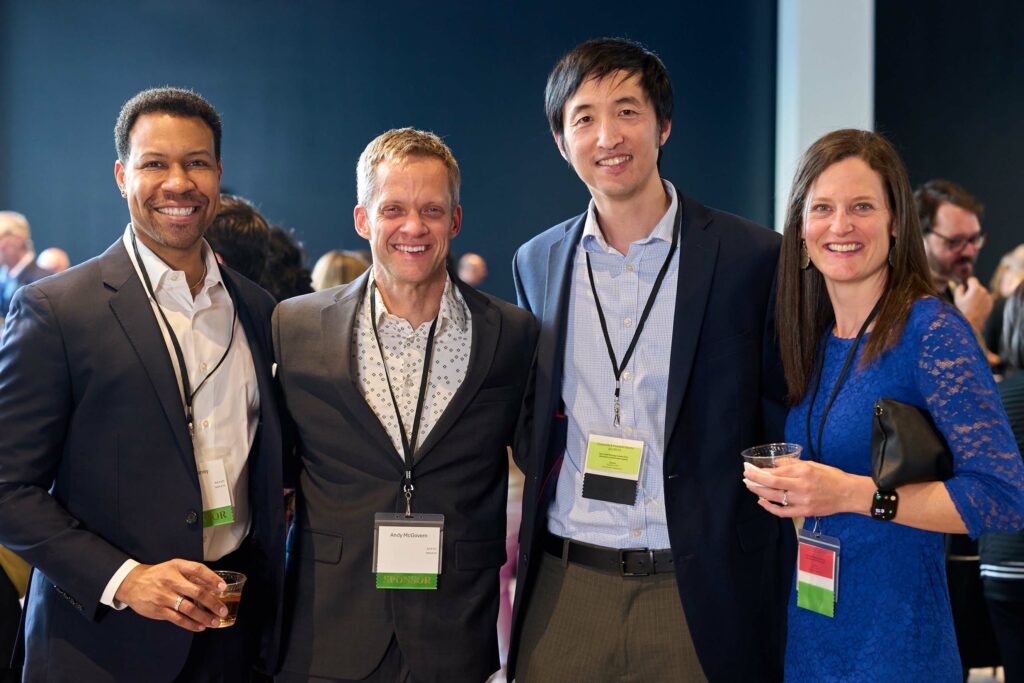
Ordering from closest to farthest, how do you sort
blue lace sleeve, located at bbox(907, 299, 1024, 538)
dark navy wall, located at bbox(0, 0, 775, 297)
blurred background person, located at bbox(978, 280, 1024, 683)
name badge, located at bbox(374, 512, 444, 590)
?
1. blue lace sleeve, located at bbox(907, 299, 1024, 538)
2. name badge, located at bbox(374, 512, 444, 590)
3. blurred background person, located at bbox(978, 280, 1024, 683)
4. dark navy wall, located at bbox(0, 0, 775, 297)

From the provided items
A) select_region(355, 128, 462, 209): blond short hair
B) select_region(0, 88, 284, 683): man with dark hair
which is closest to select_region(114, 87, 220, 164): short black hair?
select_region(0, 88, 284, 683): man with dark hair

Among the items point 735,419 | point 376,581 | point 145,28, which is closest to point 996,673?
point 735,419

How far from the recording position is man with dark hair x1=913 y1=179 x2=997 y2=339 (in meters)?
4.39

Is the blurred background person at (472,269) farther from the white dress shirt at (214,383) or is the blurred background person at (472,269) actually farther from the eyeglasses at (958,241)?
the white dress shirt at (214,383)

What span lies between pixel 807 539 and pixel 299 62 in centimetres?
826

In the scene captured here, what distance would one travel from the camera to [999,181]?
826 centimetres

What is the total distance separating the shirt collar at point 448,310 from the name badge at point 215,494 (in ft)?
1.71

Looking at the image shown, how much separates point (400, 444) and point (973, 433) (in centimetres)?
124

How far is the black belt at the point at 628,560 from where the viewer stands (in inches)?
90.7

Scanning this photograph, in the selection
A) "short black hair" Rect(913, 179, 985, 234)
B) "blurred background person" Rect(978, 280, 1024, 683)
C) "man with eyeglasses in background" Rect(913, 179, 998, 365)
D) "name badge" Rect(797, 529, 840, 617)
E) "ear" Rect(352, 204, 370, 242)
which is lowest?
"blurred background person" Rect(978, 280, 1024, 683)

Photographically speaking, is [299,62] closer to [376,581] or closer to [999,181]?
[999,181]

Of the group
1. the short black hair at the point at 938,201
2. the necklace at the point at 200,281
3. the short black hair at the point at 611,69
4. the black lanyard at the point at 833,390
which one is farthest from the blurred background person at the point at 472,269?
the black lanyard at the point at 833,390

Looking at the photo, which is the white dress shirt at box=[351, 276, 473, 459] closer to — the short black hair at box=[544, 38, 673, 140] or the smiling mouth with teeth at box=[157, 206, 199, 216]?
the smiling mouth with teeth at box=[157, 206, 199, 216]

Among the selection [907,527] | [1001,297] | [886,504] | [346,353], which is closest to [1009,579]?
[907,527]
